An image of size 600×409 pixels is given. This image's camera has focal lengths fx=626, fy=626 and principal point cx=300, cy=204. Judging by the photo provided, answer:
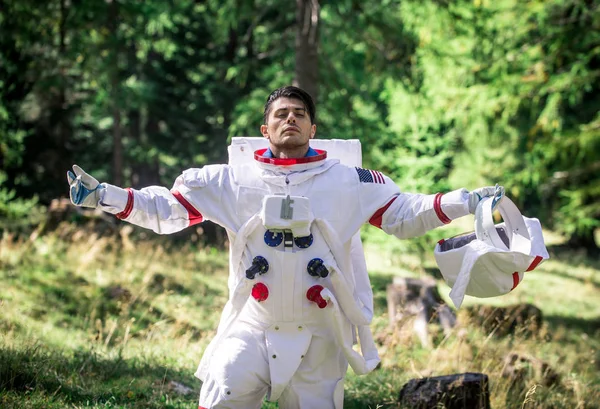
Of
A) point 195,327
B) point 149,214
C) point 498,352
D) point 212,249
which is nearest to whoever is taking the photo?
point 149,214

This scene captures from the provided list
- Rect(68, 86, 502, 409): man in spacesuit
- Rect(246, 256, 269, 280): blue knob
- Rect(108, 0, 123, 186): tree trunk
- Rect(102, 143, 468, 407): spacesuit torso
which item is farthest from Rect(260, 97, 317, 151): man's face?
Rect(108, 0, 123, 186): tree trunk

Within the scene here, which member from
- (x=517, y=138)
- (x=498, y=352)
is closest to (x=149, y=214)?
(x=498, y=352)

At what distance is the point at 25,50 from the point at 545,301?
10554mm

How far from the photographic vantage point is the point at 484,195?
3324mm

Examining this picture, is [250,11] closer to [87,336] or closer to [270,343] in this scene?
[87,336]

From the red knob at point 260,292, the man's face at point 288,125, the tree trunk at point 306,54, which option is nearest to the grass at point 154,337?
the red knob at point 260,292

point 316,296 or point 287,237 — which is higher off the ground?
point 287,237

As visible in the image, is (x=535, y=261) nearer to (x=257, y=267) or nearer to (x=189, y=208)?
(x=257, y=267)

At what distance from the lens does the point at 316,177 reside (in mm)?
3496

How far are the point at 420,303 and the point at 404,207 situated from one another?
4.30 meters

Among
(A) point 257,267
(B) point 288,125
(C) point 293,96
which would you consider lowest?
(A) point 257,267

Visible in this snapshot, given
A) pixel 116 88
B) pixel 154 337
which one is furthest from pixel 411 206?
pixel 116 88

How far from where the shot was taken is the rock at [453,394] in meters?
4.31

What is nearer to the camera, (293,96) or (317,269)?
(317,269)
